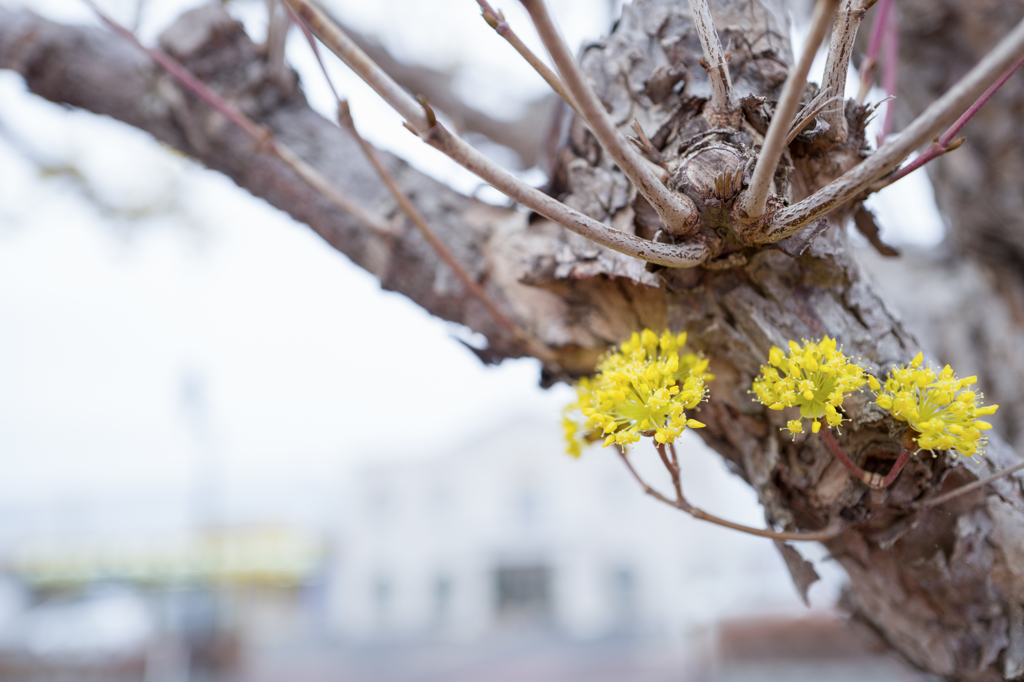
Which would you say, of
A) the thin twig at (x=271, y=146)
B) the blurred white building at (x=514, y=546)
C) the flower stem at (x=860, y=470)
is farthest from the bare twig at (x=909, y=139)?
the blurred white building at (x=514, y=546)

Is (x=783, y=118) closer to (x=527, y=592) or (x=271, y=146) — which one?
(x=271, y=146)

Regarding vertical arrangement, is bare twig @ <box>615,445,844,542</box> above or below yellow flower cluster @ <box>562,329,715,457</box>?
below

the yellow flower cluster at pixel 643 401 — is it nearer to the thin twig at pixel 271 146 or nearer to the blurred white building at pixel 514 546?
the thin twig at pixel 271 146

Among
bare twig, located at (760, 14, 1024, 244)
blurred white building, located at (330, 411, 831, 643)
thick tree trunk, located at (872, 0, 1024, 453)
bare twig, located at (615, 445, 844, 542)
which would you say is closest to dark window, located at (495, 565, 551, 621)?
blurred white building, located at (330, 411, 831, 643)

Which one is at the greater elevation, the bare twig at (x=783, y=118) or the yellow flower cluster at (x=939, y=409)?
the bare twig at (x=783, y=118)

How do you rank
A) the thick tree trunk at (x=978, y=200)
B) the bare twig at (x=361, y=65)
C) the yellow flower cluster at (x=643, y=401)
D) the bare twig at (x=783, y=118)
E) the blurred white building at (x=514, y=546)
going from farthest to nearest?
the blurred white building at (x=514, y=546)
the thick tree trunk at (x=978, y=200)
the yellow flower cluster at (x=643, y=401)
the bare twig at (x=361, y=65)
the bare twig at (x=783, y=118)

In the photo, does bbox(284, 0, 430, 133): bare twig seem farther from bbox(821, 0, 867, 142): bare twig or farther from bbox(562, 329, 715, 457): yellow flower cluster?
bbox(821, 0, 867, 142): bare twig
